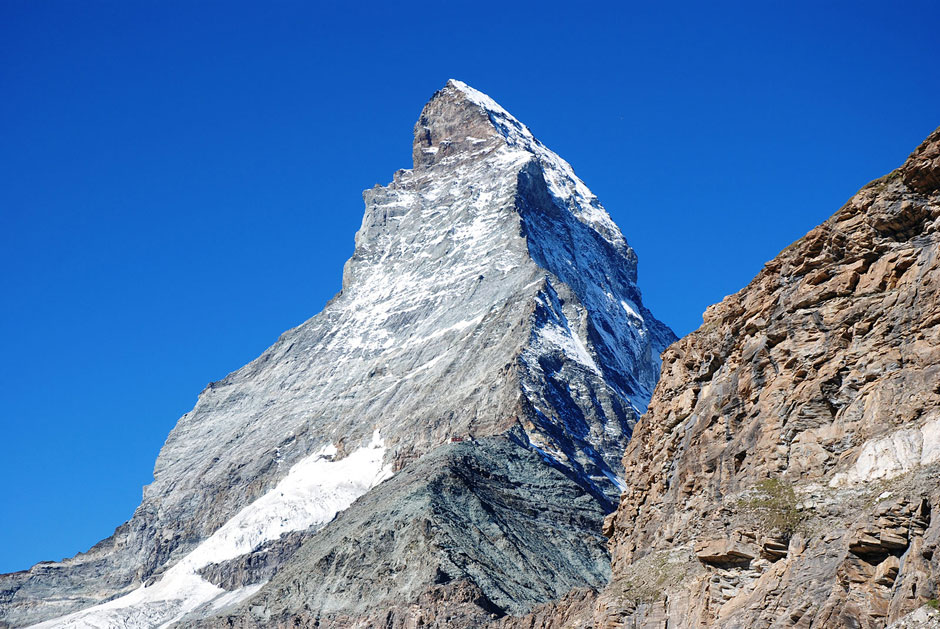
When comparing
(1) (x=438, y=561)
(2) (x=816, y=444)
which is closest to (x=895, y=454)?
(2) (x=816, y=444)

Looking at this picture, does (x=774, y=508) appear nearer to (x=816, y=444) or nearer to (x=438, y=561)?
(x=816, y=444)

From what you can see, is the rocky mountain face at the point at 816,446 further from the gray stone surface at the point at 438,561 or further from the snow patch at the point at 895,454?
the gray stone surface at the point at 438,561

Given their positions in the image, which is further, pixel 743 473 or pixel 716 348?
pixel 716 348

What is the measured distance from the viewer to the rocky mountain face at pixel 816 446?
120 feet

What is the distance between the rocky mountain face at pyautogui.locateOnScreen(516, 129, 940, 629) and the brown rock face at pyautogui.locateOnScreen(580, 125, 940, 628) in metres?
0.06

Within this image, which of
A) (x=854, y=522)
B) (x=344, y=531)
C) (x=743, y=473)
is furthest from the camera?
(x=344, y=531)

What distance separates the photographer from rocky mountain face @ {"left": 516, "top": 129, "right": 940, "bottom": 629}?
3669 cm

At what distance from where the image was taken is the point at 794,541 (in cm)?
4050

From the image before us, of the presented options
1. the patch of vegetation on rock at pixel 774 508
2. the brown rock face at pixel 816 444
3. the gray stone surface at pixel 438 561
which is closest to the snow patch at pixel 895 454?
the brown rock face at pixel 816 444

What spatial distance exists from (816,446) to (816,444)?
84 millimetres

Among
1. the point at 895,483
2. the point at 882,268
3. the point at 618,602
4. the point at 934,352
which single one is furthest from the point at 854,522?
the point at 618,602

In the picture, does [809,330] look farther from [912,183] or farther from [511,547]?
[511,547]

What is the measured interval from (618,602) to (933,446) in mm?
14858

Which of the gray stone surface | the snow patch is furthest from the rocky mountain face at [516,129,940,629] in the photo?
the gray stone surface
